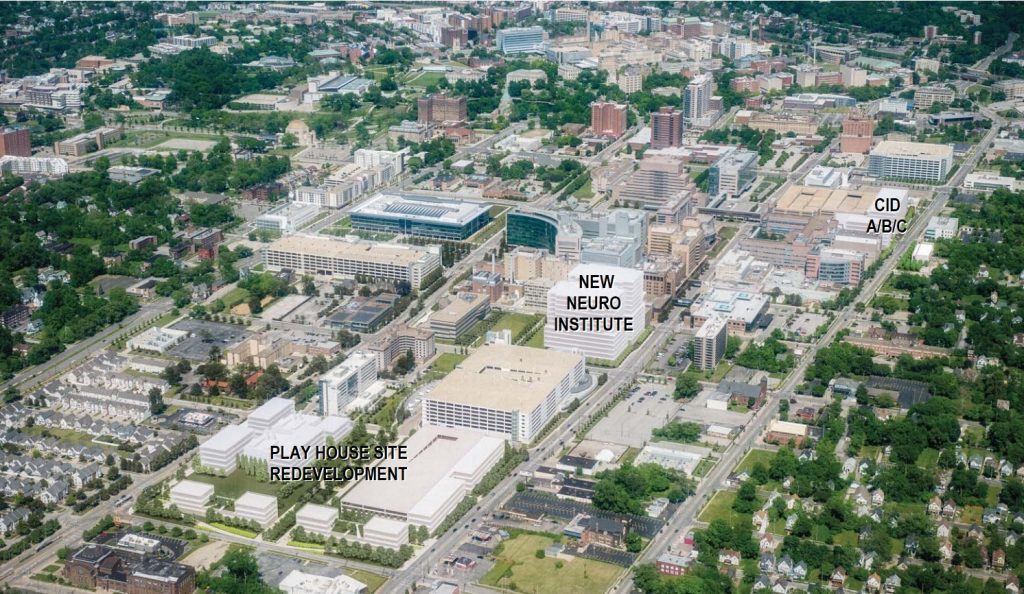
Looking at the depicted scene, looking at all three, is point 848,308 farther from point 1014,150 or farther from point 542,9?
point 542,9

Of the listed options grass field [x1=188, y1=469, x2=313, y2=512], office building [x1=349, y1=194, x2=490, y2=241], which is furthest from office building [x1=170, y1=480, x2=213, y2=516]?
office building [x1=349, y1=194, x2=490, y2=241]

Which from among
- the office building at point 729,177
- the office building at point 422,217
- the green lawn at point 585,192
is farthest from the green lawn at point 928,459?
the green lawn at point 585,192

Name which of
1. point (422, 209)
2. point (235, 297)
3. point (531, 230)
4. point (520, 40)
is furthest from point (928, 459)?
point (520, 40)

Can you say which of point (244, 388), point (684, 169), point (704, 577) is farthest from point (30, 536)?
point (684, 169)

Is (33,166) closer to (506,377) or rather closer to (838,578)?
(506,377)

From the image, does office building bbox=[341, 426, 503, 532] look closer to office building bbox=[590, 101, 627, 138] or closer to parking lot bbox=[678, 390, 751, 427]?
parking lot bbox=[678, 390, 751, 427]

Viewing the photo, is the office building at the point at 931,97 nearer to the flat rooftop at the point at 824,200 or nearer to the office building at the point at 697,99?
the office building at the point at 697,99
